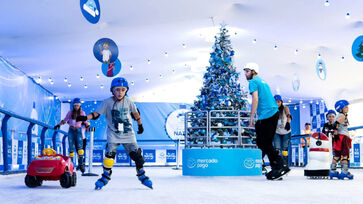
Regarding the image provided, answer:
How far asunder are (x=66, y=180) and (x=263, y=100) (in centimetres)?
243

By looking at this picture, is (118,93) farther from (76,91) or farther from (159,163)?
(76,91)

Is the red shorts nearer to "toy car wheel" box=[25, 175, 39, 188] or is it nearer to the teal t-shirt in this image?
the teal t-shirt

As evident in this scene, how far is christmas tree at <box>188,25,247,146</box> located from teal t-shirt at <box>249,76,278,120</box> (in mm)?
2111

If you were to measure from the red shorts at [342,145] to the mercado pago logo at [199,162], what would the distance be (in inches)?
66.2

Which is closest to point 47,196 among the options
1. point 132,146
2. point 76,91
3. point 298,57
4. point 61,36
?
point 132,146

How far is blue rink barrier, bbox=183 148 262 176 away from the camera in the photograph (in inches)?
245

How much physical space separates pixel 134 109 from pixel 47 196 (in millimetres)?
1237

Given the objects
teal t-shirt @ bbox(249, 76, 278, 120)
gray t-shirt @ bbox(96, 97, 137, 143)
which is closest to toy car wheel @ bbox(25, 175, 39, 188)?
gray t-shirt @ bbox(96, 97, 137, 143)

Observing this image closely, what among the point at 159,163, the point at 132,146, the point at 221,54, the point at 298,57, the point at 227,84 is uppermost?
the point at 298,57

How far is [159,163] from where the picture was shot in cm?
1612

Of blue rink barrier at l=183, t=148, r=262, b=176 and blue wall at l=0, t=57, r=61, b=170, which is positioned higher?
blue wall at l=0, t=57, r=61, b=170

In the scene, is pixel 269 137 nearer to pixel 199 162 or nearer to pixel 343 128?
A: pixel 343 128

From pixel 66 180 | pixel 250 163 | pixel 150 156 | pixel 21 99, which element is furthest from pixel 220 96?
pixel 150 156

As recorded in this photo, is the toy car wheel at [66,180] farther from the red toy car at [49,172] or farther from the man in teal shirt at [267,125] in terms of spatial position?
the man in teal shirt at [267,125]
